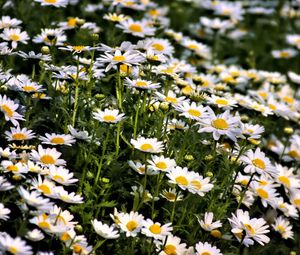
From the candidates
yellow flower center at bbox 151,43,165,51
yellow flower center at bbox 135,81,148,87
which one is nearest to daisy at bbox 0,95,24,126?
yellow flower center at bbox 135,81,148,87

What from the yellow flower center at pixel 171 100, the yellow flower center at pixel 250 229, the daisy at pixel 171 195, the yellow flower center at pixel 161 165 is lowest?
the yellow flower center at pixel 250 229

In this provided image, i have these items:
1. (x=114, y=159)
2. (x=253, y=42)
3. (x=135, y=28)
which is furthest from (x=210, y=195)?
(x=253, y=42)

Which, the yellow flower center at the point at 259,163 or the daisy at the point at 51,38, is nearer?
the yellow flower center at the point at 259,163

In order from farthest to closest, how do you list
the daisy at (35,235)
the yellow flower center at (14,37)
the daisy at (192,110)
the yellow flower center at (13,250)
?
1. the yellow flower center at (14,37)
2. the daisy at (192,110)
3. the daisy at (35,235)
4. the yellow flower center at (13,250)

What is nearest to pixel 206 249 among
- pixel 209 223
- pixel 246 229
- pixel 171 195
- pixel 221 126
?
pixel 209 223

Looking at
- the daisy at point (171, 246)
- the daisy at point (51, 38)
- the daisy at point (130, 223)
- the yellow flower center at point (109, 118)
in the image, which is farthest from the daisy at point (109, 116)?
the daisy at point (51, 38)

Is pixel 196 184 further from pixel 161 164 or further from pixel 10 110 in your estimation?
pixel 10 110

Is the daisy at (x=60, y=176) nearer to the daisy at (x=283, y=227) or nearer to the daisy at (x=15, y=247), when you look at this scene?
the daisy at (x=15, y=247)
